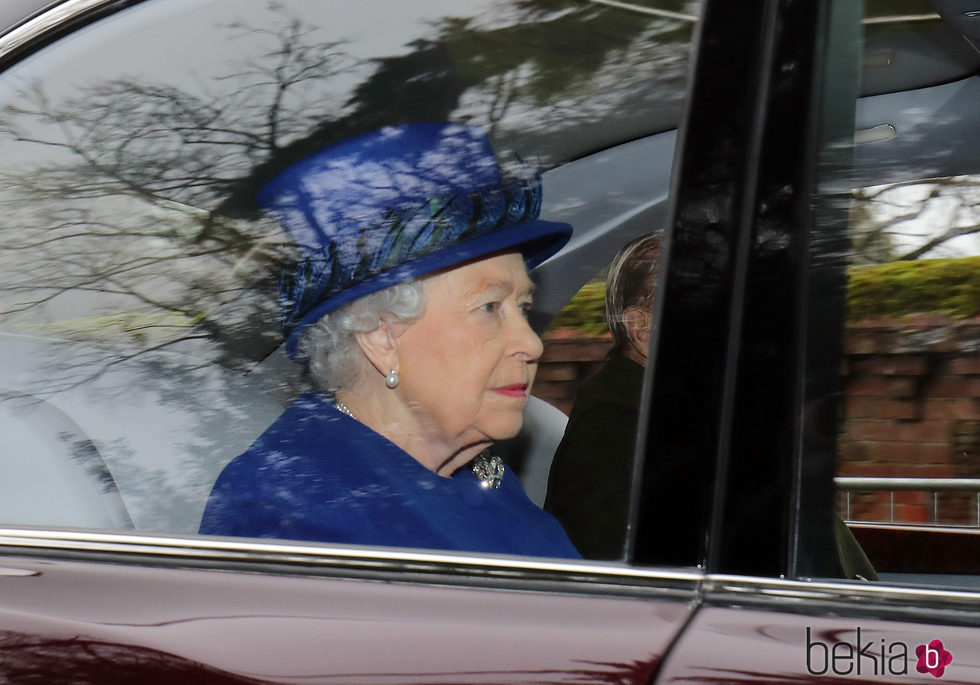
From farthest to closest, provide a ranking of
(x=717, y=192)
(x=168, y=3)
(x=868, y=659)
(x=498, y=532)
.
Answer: (x=168, y=3) → (x=498, y=532) → (x=717, y=192) → (x=868, y=659)

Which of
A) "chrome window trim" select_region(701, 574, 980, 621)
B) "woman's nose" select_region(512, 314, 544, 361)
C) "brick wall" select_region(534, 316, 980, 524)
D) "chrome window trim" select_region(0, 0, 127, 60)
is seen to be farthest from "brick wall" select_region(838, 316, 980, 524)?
"chrome window trim" select_region(0, 0, 127, 60)

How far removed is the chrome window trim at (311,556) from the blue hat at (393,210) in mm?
260

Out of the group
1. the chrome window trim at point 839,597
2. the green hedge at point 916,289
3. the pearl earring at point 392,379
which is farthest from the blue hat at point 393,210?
the chrome window trim at point 839,597

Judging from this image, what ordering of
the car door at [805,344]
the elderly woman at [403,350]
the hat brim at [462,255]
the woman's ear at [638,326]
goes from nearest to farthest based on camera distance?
the car door at [805,344]
the woman's ear at [638,326]
the elderly woman at [403,350]
the hat brim at [462,255]

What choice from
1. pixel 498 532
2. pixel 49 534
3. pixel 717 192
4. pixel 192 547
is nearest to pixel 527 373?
pixel 498 532

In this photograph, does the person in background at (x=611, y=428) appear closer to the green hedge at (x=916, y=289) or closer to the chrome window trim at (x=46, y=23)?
the green hedge at (x=916, y=289)

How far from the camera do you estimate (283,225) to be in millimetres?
1294

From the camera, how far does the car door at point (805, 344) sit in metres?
1.01

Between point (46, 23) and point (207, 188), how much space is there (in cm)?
29

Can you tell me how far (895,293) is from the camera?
1159 millimetres

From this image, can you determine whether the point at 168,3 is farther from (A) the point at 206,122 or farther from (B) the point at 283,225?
(B) the point at 283,225

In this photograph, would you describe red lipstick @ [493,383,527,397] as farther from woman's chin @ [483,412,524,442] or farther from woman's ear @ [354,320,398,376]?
woman's ear @ [354,320,398,376]

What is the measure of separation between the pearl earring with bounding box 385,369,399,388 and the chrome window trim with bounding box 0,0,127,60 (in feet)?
1.89

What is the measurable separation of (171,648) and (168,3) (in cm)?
77
